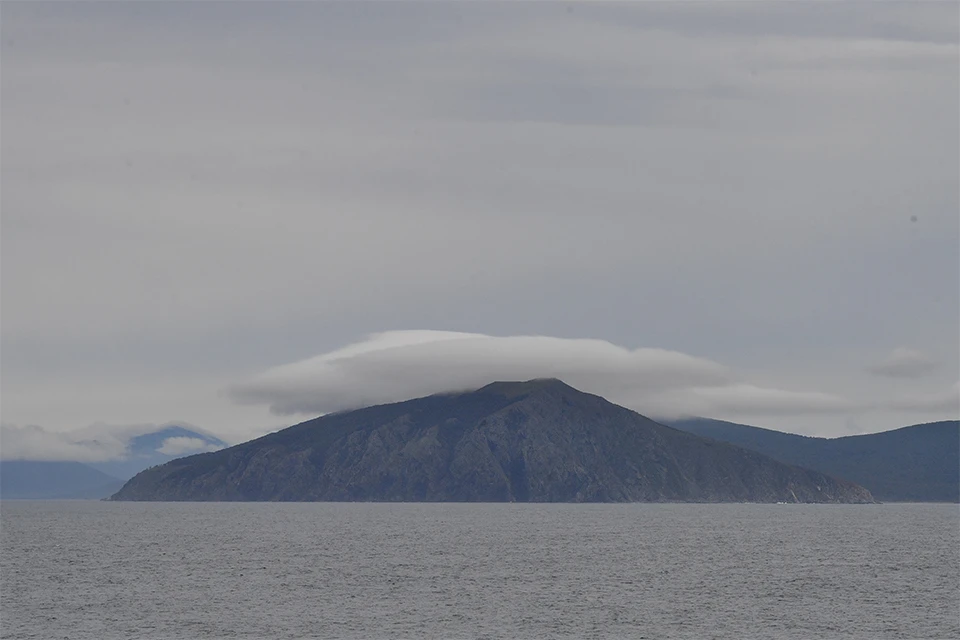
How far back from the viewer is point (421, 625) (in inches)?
4102

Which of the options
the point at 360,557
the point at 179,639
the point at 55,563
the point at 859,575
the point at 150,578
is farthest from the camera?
the point at 360,557

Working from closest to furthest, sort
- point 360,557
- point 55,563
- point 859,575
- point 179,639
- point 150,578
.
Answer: point 179,639 < point 150,578 < point 859,575 < point 55,563 < point 360,557

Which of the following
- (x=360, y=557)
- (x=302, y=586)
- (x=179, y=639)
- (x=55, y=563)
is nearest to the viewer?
(x=179, y=639)

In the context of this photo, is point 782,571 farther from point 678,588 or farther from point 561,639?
point 561,639

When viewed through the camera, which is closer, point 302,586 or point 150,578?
point 302,586

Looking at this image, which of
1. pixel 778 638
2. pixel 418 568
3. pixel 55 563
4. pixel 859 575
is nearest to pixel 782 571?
pixel 859 575

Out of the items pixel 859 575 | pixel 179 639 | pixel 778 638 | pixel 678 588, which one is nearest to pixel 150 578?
pixel 179 639

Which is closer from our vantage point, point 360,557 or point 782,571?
point 782,571

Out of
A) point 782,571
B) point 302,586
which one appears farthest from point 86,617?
point 782,571

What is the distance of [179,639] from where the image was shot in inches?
3797

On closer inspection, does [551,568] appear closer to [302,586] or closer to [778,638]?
[302,586]

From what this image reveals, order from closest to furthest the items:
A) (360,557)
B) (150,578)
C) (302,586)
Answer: (302,586) → (150,578) → (360,557)

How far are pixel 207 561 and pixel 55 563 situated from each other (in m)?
21.4

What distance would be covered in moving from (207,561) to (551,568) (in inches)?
2025
